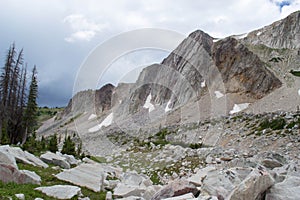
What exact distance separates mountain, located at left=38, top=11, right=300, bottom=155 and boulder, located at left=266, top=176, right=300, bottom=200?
55944mm

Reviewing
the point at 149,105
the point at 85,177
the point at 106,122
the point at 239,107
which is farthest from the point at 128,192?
the point at 106,122

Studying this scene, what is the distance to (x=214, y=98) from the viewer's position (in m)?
98.9

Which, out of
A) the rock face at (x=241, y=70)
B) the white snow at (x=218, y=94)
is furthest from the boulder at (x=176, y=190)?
the white snow at (x=218, y=94)

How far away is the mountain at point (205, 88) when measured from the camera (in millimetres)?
85562

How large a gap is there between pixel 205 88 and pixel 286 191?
344 ft

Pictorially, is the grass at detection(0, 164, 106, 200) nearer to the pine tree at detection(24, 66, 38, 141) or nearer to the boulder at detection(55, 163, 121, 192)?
the boulder at detection(55, 163, 121, 192)

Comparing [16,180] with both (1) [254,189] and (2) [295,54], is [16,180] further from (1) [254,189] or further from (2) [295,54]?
(2) [295,54]

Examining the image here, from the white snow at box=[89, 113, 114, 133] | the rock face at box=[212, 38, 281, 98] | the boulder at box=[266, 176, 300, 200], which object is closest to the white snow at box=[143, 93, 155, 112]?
the white snow at box=[89, 113, 114, 133]

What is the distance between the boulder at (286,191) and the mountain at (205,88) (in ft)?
184

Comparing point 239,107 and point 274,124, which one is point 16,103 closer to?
point 274,124

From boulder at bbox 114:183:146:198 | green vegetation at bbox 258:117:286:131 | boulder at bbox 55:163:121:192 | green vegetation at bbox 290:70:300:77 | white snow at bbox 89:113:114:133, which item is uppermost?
green vegetation at bbox 290:70:300:77

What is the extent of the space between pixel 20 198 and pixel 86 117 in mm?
126940

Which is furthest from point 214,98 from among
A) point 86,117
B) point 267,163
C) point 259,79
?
point 267,163

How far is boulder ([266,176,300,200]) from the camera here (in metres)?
9.37
